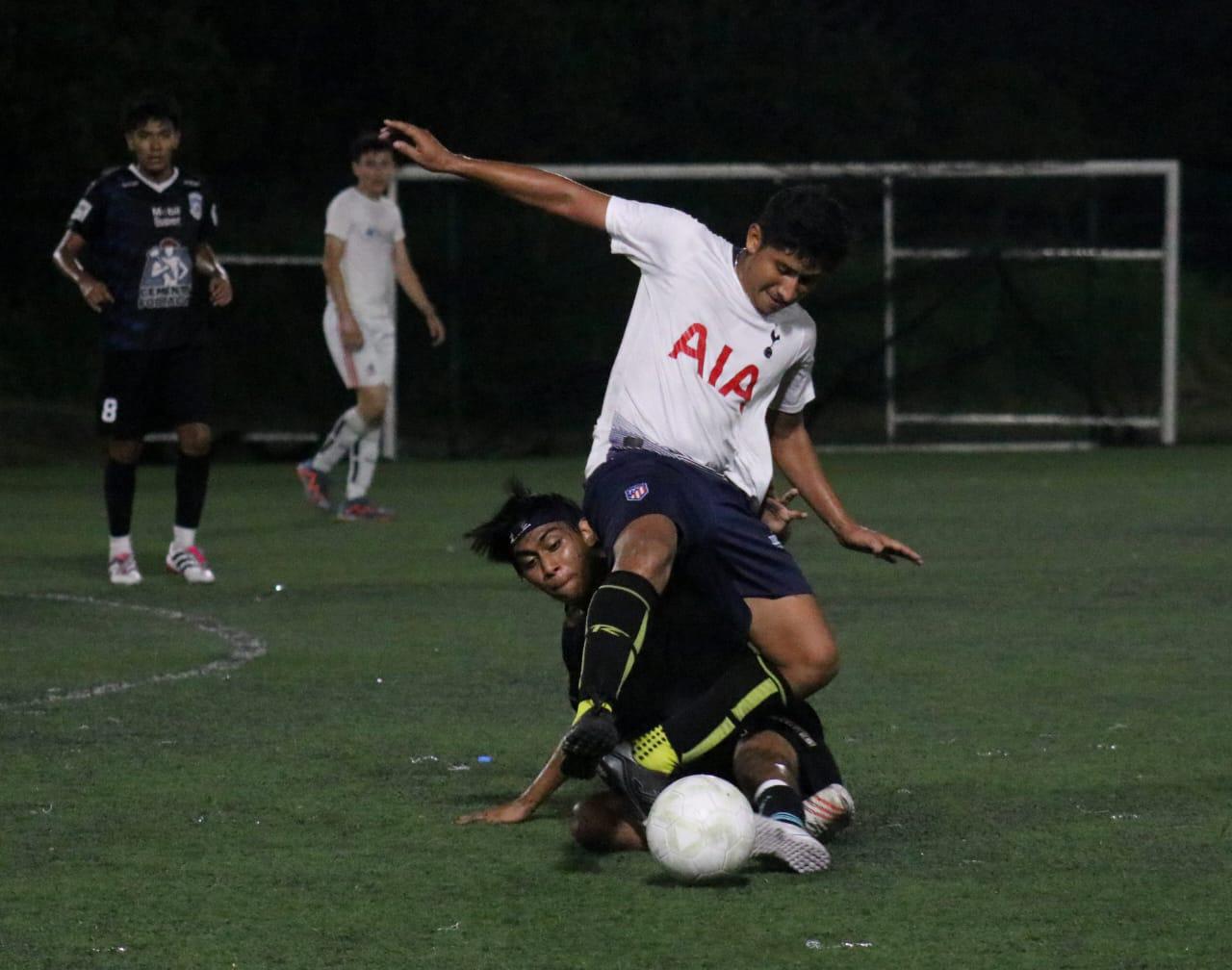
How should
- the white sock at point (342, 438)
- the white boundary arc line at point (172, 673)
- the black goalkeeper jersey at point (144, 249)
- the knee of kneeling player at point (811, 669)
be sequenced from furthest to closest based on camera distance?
the white sock at point (342, 438) → the black goalkeeper jersey at point (144, 249) → the white boundary arc line at point (172, 673) → the knee of kneeling player at point (811, 669)

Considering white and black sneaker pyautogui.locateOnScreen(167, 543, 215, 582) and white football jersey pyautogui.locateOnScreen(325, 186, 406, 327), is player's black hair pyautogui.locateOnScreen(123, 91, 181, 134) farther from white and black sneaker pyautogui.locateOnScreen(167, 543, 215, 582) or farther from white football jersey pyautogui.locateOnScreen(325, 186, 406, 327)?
white football jersey pyautogui.locateOnScreen(325, 186, 406, 327)

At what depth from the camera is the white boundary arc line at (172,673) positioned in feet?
24.8

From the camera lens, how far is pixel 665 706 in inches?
222

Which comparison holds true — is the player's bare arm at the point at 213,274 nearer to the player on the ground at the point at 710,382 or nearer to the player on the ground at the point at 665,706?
the player on the ground at the point at 710,382

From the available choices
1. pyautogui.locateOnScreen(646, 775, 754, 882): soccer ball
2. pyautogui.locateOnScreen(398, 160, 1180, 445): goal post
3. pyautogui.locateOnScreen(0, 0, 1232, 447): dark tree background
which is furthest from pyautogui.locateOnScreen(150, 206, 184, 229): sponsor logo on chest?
pyautogui.locateOnScreen(0, 0, 1232, 447): dark tree background

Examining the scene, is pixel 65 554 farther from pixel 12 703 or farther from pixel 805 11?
pixel 805 11

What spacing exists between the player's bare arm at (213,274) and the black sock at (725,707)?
519 cm

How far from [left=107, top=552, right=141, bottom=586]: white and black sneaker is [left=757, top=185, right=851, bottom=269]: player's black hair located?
5.38 metres

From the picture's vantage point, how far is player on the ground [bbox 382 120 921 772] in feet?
18.5

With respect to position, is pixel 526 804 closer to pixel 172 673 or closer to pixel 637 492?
pixel 637 492

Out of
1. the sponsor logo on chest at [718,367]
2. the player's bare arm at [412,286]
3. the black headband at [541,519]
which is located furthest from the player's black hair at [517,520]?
the player's bare arm at [412,286]

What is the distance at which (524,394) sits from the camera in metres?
17.9

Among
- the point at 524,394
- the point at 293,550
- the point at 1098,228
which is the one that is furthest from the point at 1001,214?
the point at 293,550

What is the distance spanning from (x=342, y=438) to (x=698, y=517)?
780 centimetres
